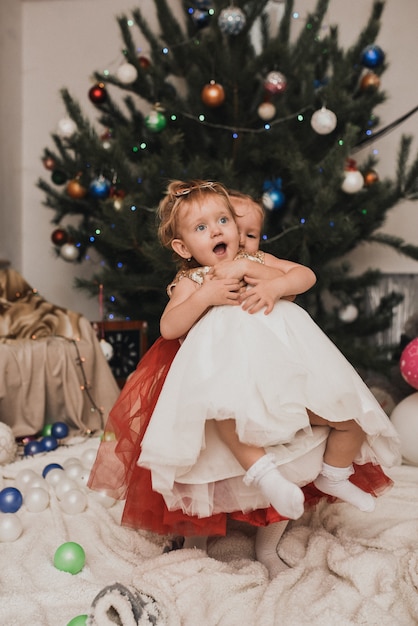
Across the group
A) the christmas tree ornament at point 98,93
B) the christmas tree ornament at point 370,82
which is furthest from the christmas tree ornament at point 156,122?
the christmas tree ornament at point 370,82

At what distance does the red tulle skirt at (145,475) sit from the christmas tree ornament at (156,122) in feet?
5.38

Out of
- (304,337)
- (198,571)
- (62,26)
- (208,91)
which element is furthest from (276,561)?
(62,26)

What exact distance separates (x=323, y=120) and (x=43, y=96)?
201cm

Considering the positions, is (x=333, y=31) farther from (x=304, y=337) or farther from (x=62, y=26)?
(x=304, y=337)

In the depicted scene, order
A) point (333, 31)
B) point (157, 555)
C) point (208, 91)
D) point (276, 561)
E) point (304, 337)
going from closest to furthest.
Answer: point (304, 337) → point (276, 561) → point (157, 555) → point (208, 91) → point (333, 31)

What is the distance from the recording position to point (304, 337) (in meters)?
1.38

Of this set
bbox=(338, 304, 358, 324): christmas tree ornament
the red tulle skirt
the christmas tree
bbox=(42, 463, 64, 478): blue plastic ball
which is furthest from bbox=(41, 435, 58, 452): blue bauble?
bbox=(338, 304, 358, 324): christmas tree ornament

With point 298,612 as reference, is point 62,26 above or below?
above

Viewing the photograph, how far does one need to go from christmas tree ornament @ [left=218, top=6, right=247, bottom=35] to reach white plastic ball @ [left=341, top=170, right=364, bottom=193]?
0.84 meters

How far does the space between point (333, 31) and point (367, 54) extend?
0.79 feet

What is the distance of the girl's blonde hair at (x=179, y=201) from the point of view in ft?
5.02

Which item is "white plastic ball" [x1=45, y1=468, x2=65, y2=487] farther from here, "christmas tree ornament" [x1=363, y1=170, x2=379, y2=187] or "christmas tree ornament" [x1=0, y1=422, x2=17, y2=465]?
"christmas tree ornament" [x1=363, y1=170, x2=379, y2=187]

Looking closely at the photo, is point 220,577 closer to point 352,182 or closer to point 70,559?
point 70,559

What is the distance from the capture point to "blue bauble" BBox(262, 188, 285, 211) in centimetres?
289
